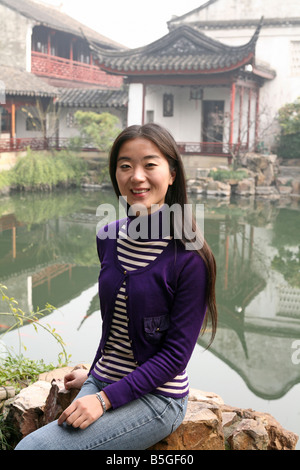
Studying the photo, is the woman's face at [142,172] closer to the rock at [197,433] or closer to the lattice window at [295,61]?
the rock at [197,433]

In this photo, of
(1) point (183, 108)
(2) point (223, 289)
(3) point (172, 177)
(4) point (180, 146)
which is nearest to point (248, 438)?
(3) point (172, 177)

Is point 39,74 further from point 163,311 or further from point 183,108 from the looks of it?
point 163,311

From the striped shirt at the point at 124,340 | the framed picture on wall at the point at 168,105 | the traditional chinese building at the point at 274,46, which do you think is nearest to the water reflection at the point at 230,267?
the striped shirt at the point at 124,340

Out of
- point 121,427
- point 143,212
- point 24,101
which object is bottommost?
point 121,427

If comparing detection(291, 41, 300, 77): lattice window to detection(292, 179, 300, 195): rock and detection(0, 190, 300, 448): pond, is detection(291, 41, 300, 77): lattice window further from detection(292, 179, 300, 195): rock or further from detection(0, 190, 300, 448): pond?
detection(0, 190, 300, 448): pond

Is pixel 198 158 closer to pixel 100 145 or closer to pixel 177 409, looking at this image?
pixel 100 145

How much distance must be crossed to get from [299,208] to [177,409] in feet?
33.8

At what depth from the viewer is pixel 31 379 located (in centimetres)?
298

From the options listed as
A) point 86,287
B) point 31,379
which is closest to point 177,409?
point 31,379

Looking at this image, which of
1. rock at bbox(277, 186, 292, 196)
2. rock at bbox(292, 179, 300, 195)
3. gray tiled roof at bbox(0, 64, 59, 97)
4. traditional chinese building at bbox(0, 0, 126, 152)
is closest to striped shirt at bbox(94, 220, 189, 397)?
traditional chinese building at bbox(0, 0, 126, 152)

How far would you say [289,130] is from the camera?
15.2 m

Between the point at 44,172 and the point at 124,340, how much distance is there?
453 inches

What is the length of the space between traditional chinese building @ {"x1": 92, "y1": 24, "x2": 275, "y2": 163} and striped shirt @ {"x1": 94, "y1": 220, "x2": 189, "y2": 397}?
1258 cm

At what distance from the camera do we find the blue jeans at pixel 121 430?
4.87 feet
